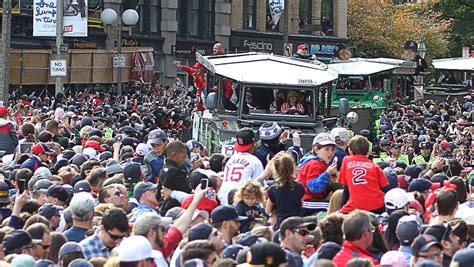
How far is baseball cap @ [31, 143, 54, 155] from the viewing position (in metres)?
17.4

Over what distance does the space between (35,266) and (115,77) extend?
3483 cm

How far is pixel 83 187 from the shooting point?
13.8 metres

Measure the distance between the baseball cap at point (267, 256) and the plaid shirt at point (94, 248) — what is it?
1.87 metres

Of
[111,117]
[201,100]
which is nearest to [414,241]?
[201,100]

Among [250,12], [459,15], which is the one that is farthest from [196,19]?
[459,15]

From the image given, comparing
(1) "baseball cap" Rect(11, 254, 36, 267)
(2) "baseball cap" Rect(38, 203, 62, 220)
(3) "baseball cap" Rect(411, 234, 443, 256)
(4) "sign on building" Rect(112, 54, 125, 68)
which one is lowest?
(1) "baseball cap" Rect(11, 254, 36, 267)

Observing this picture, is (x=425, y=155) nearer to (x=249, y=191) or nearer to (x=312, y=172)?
(x=312, y=172)

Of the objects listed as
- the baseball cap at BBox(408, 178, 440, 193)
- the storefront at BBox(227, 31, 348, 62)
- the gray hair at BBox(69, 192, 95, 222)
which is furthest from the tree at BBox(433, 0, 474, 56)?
A: the gray hair at BBox(69, 192, 95, 222)

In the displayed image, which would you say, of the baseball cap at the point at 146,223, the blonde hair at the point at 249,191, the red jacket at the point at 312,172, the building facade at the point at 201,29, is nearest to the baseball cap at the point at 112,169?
the red jacket at the point at 312,172

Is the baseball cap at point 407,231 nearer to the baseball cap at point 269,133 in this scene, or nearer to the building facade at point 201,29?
the baseball cap at point 269,133

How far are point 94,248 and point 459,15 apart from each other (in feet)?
203

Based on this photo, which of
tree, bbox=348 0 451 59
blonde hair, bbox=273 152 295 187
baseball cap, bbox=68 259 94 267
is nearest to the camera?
baseball cap, bbox=68 259 94 267

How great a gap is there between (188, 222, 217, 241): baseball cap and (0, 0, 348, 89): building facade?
115 feet

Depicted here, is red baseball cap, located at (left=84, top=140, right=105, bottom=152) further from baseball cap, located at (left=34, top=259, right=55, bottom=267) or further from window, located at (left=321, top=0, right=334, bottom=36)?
window, located at (left=321, top=0, right=334, bottom=36)
